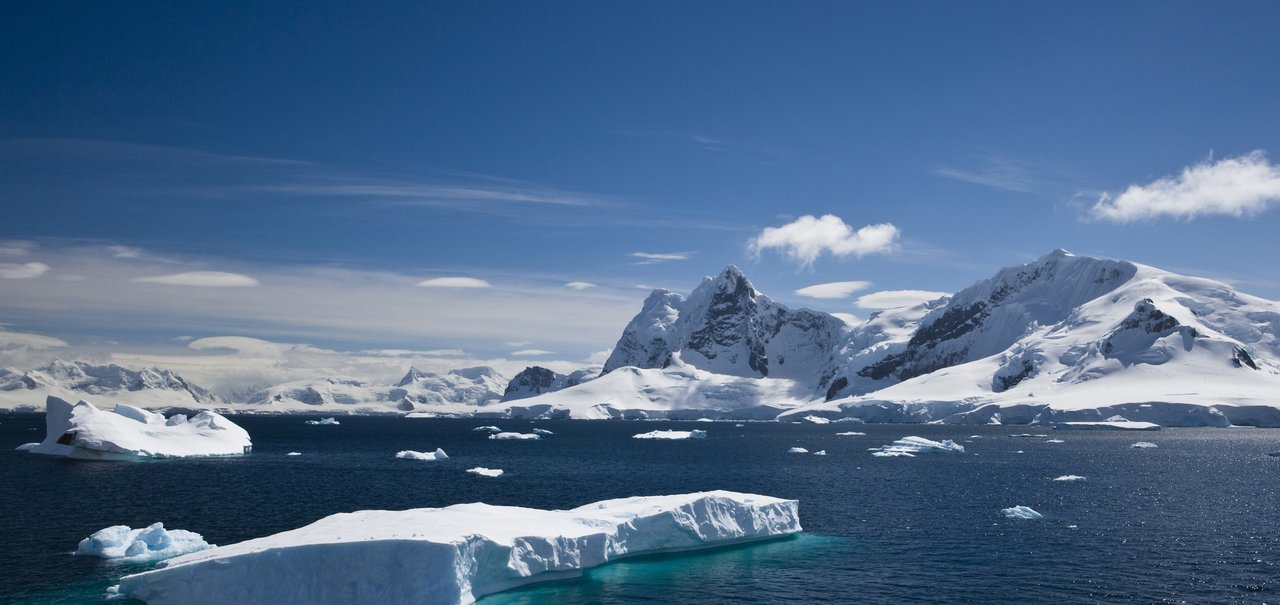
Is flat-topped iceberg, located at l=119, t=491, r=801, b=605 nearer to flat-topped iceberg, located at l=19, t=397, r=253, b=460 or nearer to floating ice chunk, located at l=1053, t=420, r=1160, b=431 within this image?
flat-topped iceberg, located at l=19, t=397, r=253, b=460

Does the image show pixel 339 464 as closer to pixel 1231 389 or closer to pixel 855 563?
pixel 855 563

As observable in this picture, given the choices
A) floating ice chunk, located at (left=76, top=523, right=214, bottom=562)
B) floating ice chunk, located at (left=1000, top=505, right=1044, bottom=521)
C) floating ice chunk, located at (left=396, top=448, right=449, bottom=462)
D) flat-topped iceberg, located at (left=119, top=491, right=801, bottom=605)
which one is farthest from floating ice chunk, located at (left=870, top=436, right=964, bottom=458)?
floating ice chunk, located at (left=76, top=523, right=214, bottom=562)

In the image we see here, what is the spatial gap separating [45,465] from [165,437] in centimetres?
1232

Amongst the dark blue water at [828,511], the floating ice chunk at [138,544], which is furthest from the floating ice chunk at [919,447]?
the floating ice chunk at [138,544]

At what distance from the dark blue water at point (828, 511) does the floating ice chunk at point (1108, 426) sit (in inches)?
2487

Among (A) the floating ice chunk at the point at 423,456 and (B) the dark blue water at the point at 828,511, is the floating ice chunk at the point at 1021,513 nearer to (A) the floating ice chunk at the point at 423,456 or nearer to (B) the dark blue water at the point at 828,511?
(B) the dark blue water at the point at 828,511

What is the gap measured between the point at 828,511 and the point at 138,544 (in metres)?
38.9

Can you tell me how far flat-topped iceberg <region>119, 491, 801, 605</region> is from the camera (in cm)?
2875

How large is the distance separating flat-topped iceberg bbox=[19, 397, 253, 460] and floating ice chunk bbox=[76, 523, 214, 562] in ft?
187

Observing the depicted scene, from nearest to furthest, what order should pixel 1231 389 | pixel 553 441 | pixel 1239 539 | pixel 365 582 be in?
pixel 365 582
pixel 1239 539
pixel 553 441
pixel 1231 389

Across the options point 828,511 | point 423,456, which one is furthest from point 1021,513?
point 423,456

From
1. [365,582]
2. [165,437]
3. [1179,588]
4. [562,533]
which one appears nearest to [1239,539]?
[1179,588]

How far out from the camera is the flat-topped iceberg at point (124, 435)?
296 ft

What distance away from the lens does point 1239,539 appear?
45500 millimetres
